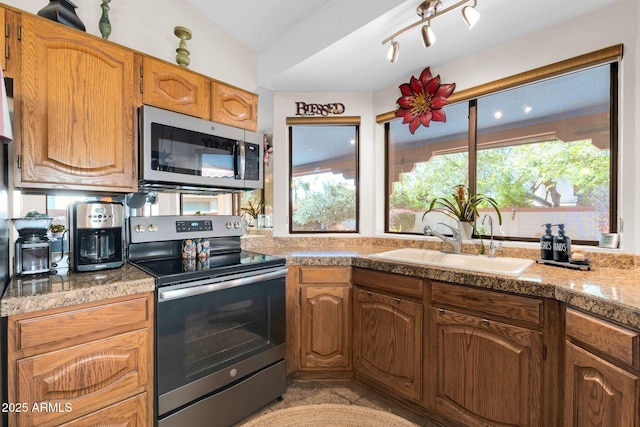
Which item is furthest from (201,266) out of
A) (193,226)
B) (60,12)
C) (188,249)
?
(60,12)

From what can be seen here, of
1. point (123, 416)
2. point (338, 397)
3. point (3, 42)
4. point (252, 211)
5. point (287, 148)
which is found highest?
point (3, 42)

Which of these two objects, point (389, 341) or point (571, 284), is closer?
point (571, 284)

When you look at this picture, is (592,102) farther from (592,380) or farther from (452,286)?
(592,380)

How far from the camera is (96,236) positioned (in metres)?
1.43

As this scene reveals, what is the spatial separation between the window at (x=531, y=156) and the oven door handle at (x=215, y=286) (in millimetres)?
1353

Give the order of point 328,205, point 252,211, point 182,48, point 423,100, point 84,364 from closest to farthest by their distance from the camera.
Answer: point 84,364, point 182,48, point 423,100, point 328,205, point 252,211

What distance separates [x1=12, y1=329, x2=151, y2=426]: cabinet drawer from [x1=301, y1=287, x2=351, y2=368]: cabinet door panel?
1013 millimetres

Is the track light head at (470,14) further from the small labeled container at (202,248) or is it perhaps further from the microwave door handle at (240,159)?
the small labeled container at (202,248)

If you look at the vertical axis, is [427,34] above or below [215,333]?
above

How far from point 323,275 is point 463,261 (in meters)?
0.95

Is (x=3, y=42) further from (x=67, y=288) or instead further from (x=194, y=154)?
(x=67, y=288)

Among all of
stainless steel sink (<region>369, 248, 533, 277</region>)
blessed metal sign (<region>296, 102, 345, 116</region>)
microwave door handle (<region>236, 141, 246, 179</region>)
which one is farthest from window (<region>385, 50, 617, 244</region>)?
microwave door handle (<region>236, 141, 246, 179</region>)

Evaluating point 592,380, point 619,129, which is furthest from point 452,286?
point 619,129

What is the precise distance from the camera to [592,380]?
3.57 feet
